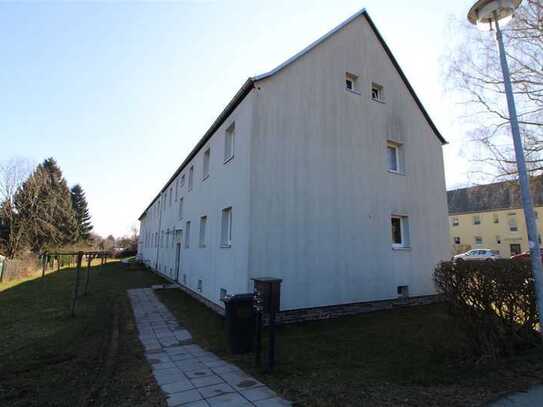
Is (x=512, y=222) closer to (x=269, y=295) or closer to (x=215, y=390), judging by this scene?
(x=269, y=295)

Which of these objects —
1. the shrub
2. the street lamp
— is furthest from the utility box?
the street lamp

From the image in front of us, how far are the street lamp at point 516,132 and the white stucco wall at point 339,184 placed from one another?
4.76 meters

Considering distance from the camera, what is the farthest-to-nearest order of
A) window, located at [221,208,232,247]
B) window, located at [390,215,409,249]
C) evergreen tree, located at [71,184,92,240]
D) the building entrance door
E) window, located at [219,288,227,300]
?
evergreen tree, located at [71,184,92,240] → the building entrance door → window, located at [390,215,409,249] → window, located at [221,208,232,247] → window, located at [219,288,227,300]

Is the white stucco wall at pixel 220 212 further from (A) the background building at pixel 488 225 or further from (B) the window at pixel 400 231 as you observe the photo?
(A) the background building at pixel 488 225

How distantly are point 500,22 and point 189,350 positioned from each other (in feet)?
27.8

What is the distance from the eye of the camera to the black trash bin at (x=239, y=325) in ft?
18.4

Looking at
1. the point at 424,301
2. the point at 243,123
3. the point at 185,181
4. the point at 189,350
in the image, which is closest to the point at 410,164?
the point at 424,301

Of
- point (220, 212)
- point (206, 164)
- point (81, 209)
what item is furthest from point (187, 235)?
point (81, 209)

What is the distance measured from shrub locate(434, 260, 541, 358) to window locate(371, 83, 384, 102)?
819cm

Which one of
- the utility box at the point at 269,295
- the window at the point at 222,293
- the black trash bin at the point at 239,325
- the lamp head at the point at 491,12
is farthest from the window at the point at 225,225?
the lamp head at the point at 491,12

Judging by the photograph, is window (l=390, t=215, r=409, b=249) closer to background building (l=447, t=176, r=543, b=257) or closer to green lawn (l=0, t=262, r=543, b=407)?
green lawn (l=0, t=262, r=543, b=407)

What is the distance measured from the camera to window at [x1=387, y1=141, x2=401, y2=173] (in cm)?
1139

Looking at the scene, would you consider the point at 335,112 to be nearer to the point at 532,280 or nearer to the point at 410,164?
the point at 410,164

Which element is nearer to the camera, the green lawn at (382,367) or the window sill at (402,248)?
the green lawn at (382,367)
